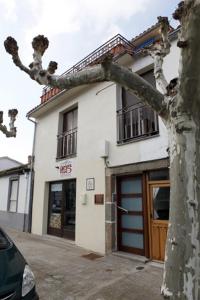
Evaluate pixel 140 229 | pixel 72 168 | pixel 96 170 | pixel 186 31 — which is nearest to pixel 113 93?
pixel 96 170

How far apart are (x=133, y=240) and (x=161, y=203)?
1.39 metres

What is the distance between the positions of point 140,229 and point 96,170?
225cm

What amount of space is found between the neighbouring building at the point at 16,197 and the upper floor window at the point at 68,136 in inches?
102

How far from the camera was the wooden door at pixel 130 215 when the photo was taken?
6.33 m

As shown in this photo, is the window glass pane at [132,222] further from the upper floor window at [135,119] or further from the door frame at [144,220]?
the upper floor window at [135,119]

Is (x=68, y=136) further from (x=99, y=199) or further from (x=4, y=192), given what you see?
(x=4, y=192)

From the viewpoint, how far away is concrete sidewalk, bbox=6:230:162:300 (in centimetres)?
412

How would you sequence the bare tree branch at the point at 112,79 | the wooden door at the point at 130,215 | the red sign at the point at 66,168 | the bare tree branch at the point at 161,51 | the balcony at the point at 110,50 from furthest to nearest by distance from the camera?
the red sign at the point at 66,168
the balcony at the point at 110,50
the wooden door at the point at 130,215
the bare tree branch at the point at 161,51
the bare tree branch at the point at 112,79

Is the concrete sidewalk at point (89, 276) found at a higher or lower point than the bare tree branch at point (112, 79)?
lower

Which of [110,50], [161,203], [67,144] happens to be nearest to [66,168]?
[67,144]

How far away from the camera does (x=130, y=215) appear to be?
21.7ft

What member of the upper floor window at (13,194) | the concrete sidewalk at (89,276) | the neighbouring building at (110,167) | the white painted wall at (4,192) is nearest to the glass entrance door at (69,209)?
the neighbouring building at (110,167)

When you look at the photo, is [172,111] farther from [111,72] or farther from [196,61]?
[111,72]

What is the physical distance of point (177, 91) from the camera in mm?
2691
